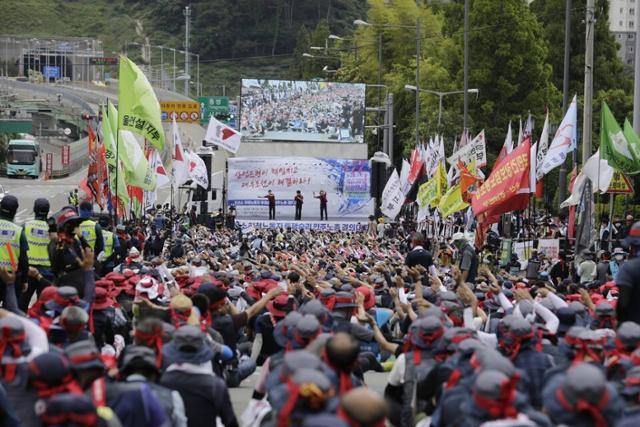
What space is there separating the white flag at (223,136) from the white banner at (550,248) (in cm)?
2484

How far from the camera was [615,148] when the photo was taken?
86.0 ft

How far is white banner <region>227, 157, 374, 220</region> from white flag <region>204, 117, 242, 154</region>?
1010 cm

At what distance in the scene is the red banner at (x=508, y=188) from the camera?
25.5 m

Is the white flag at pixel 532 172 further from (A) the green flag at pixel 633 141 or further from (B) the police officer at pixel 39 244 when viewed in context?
(B) the police officer at pixel 39 244

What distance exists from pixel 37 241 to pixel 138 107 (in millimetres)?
10420

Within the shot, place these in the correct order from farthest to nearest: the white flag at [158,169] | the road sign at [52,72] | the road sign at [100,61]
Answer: the road sign at [52,72] < the road sign at [100,61] < the white flag at [158,169]

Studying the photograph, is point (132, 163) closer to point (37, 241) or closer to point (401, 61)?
point (37, 241)

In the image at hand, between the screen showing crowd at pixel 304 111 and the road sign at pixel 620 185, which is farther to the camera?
the screen showing crowd at pixel 304 111

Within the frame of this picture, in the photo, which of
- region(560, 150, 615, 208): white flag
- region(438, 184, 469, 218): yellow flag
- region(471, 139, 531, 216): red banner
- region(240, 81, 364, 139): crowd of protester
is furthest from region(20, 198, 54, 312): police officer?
region(240, 81, 364, 139): crowd of protester

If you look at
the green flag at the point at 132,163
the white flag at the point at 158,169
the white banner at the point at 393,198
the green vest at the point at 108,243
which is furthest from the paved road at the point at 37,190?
the green vest at the point at 108,243

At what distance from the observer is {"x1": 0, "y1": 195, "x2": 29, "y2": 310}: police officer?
13.9 m

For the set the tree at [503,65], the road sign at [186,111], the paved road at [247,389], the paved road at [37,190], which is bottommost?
the paved road at [37,190]

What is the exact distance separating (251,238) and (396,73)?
1836 inches

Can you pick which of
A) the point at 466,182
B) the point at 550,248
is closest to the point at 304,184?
the point at 466,182
